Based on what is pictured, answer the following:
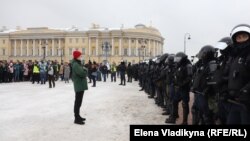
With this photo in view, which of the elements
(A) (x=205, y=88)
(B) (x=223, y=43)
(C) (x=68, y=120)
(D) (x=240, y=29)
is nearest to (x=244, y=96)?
(D) (x=240, y=29)

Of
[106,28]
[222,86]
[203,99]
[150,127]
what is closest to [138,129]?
[150,127]

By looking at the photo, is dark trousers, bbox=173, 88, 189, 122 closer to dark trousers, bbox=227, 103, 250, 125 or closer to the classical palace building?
dark trousers, bbox=227, 103, 250, 125

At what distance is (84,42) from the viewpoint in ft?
398

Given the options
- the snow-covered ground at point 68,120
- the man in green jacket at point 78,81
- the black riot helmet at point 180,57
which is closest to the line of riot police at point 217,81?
the black riot helmet at point 180,57

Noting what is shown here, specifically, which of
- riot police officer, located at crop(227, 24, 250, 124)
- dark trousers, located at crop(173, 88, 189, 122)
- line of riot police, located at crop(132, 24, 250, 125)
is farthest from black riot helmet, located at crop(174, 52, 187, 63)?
riot police officer, located at crop(227, 24, 250, 124)

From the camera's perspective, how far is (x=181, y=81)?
9.83 meters

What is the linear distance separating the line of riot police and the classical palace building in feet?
351

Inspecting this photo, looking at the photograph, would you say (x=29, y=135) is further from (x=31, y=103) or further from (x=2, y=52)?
(x=2, y=52)

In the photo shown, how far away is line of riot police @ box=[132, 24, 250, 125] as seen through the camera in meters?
5.38

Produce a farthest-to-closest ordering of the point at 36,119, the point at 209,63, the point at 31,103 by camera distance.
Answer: the point at 31,103 → the point at 36,119 → the point at 209,63

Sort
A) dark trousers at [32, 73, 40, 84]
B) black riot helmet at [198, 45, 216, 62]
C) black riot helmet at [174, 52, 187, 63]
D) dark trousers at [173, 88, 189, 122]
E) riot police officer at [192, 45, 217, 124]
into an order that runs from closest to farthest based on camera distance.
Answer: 1. riot police officer at [192, 45, 217, 124]
2. black riot helmet at [198, 45, 216, 62]
3. dark trousers at [173, 88, 189, 122]
4. black riot helmet at [174, 52, 187, 63]
5. dark trousers at [32, 73, 40, 84]

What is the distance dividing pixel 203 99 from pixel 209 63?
2.38ft

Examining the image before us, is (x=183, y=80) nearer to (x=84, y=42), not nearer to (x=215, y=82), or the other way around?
(x=215, y=82)

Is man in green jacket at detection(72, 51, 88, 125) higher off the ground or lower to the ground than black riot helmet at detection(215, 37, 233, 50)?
lower
